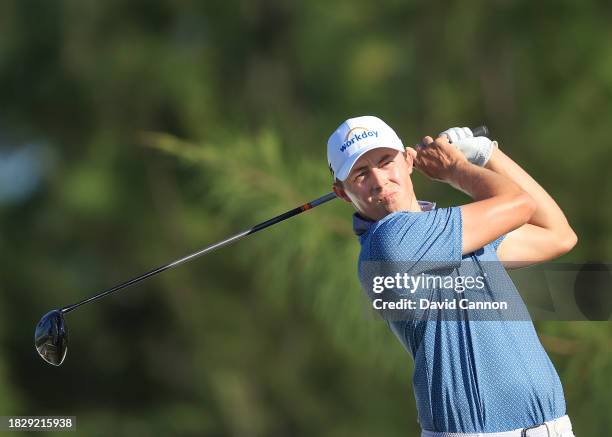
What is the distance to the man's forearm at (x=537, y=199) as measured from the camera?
2.00m

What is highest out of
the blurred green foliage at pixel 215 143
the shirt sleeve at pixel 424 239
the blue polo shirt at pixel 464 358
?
the blurred green foliage at pixel 215 143

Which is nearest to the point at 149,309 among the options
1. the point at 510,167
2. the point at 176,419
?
the point at 176,419

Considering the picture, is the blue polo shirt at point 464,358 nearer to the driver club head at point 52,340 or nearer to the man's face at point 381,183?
the man's face at point 381,183

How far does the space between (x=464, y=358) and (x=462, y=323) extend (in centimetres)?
5

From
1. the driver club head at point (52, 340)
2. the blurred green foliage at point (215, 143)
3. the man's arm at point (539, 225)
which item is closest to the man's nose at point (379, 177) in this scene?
the man's arm at point (539, 225)

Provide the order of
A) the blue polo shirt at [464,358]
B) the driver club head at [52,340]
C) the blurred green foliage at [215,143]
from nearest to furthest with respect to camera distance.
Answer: the blue polo shirt at [464,358], the driver club head at [52,340], the blurred green foliage at [215,143]

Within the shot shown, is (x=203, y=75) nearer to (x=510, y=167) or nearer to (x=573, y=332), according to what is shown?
(x=573, y=332)

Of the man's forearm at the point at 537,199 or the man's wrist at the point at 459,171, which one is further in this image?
the man's forearm at the point at 537,199

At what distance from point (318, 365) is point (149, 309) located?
3.63ft

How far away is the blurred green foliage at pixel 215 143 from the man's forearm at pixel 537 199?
1.43 m

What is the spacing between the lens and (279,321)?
5.18 m

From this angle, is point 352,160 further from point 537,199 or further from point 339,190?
point 537,199

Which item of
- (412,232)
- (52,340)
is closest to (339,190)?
(412,232)

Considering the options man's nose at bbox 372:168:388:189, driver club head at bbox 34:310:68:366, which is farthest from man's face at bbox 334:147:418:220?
driver club head at bbox 34:310:68:366
